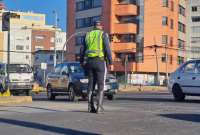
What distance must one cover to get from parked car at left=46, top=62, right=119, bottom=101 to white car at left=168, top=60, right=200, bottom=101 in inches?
94.7

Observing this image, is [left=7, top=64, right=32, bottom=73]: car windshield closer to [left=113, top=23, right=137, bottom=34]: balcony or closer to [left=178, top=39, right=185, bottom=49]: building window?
[left=113, top=23, right=137, bottom=34]: balcony

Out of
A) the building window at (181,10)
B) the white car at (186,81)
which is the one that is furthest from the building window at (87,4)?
the white car at (186,81)

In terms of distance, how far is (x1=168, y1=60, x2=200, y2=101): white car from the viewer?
19078 millimetres

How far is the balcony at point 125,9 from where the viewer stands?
84.2m

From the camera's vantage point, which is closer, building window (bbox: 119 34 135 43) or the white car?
the white car

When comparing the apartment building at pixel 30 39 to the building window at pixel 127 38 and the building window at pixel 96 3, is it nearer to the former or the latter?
the building window at pixel 96 3

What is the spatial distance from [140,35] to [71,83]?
6405 centimetres

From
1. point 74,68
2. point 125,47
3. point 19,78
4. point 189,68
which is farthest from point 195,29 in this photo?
point 189,68

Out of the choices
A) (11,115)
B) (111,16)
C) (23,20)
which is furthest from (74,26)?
(11,115)

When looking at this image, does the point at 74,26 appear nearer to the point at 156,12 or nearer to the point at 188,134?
the point at 156,12

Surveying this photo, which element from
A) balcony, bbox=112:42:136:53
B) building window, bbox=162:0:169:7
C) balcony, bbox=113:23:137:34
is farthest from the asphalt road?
building window, bbox=162:0:169:7

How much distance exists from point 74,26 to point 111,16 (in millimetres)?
10005

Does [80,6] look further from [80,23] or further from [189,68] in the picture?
[189,68]

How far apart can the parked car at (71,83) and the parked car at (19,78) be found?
743cm
